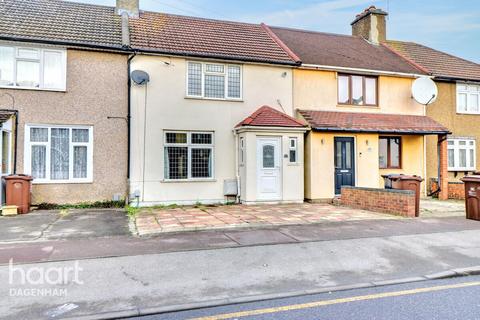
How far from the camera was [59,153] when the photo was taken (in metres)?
11.9

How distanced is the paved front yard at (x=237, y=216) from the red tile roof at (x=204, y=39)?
575 cm

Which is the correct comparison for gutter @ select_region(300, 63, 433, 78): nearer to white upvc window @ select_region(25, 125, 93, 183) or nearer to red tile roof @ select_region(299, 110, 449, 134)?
red tile roof @ select_region(299, 110, 449, 134)

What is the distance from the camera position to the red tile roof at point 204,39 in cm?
1316

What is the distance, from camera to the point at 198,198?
1295 centimetres

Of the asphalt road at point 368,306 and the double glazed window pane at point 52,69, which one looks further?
the double glazed window pane at point 52,69

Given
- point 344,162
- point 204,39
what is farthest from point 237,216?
point 204,39

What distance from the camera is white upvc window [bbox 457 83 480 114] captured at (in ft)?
55.9

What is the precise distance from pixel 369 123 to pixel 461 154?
599 centimetres

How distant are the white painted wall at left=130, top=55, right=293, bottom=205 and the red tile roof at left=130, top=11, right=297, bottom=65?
52cm

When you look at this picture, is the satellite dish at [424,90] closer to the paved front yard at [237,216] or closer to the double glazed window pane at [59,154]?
the paved front yard at [237,216]

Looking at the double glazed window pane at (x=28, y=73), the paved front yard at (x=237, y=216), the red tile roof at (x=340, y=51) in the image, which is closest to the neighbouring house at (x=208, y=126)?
the paved front yard at (x=237, y=216)

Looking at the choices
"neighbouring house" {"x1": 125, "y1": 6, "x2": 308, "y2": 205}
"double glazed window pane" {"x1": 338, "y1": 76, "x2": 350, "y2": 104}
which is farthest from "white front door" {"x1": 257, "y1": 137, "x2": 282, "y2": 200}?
"double glazed window pane" {"x1": 338, "y1": 76, "x2": 350, "y2": 104}

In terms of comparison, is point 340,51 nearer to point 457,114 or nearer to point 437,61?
point 437,61

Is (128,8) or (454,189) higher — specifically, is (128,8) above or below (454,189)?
above
